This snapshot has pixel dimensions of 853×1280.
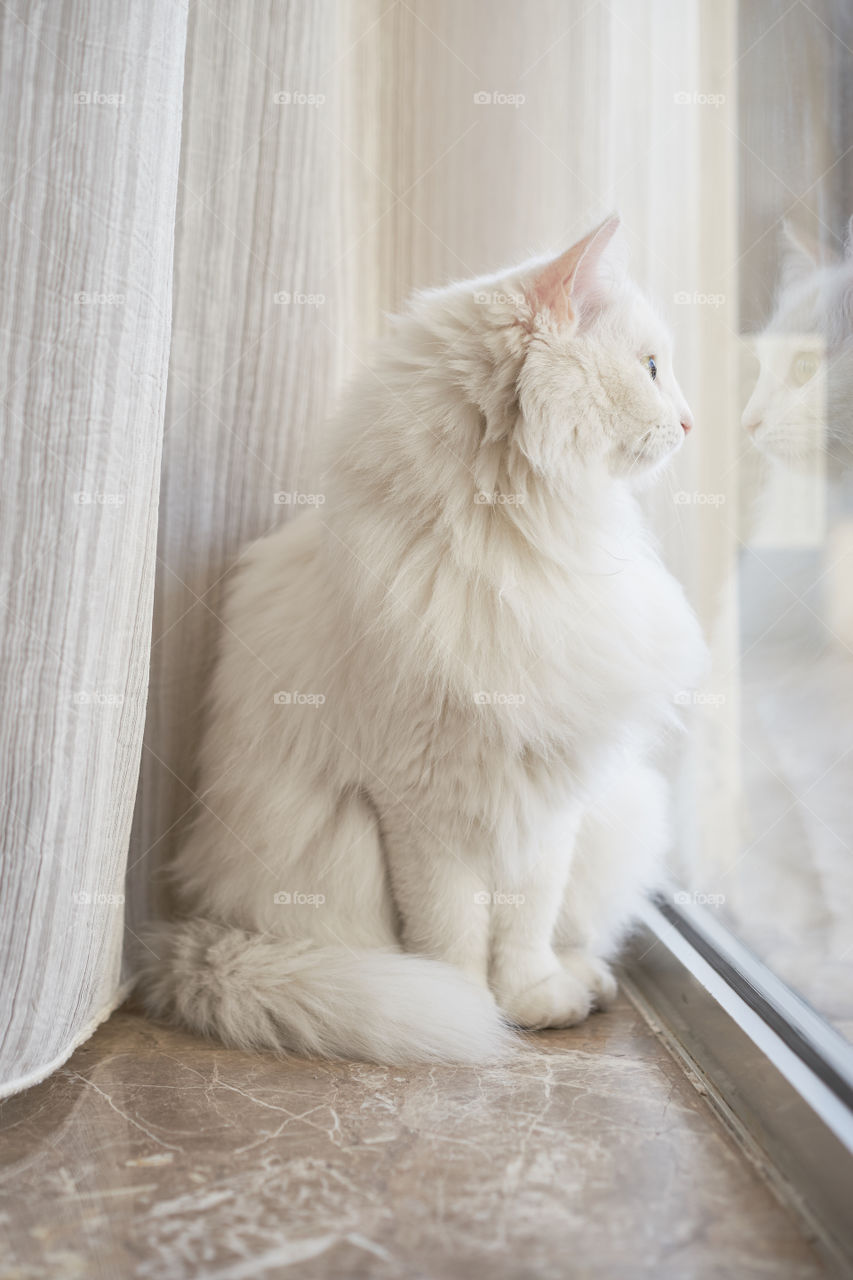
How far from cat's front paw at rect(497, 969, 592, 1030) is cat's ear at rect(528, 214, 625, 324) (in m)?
0.84

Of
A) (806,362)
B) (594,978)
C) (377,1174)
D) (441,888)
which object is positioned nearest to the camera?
(377,1174)

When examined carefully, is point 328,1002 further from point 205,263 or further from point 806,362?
point 205,263

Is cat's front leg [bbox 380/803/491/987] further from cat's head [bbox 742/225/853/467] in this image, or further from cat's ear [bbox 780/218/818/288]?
cat's ear [bbox 780/218/818/288]

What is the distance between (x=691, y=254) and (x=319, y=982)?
1221mm

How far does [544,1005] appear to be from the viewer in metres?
1.26

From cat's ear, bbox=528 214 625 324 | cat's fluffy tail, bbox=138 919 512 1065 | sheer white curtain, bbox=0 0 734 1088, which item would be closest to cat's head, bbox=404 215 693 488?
cat's ear, bbox=528 214 625 324

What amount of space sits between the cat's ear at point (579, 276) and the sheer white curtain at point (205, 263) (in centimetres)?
33

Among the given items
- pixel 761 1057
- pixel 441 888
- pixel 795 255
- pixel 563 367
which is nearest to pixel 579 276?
pixel 563 367

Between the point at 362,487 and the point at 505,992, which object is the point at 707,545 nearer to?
the point at 362,487

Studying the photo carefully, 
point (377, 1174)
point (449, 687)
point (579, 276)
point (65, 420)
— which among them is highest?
point (579, 276)

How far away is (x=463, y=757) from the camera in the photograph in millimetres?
1173

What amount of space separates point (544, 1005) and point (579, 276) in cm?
91

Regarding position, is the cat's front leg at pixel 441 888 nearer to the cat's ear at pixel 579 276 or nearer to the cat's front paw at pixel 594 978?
the cat's front paw at pixel 594 978

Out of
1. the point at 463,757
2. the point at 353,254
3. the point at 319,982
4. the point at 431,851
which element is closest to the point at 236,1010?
the point at 319,982
